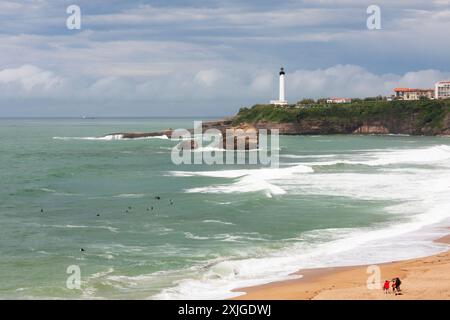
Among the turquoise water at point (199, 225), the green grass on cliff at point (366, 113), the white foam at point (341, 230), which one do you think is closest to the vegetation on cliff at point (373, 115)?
the green grass on cliff at point (366, 113)

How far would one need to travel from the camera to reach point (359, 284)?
819 inches

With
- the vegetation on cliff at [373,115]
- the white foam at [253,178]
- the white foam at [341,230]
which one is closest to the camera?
the white foam at [341,230]

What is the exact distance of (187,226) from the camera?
3222 centimetres

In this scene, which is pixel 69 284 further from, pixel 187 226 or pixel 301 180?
pixel 301 180

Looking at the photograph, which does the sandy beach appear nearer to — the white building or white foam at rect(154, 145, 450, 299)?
white foam at rect(154, 145, 450, 299)

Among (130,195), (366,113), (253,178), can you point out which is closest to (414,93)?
(366,113)

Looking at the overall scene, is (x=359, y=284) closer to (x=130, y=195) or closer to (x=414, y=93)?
(x=130, y=195)

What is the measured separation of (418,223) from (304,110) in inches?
4415

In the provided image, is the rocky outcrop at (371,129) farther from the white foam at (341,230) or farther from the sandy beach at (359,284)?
the sandy beach at (359,284)

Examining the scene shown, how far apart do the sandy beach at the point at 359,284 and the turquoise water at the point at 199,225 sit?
3.50ft

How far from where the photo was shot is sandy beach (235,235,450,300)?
1884 centimetres

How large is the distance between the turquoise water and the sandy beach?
1.07 metres

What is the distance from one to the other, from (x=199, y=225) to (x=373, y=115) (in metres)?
115

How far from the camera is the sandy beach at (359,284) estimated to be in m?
18.8
